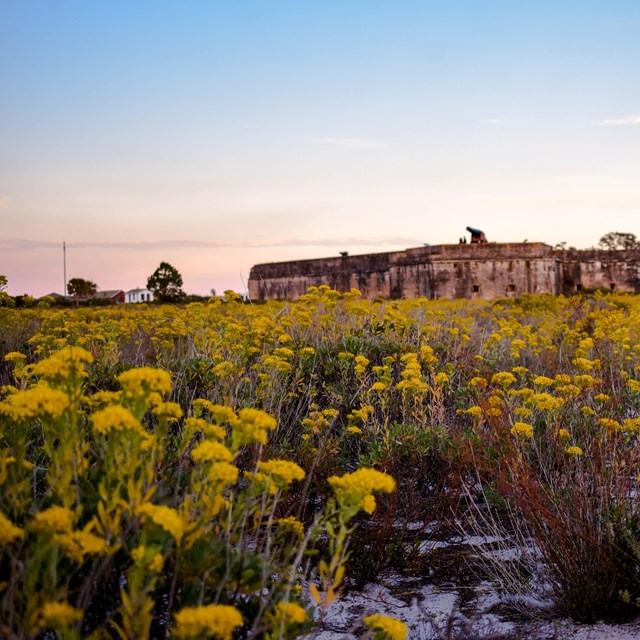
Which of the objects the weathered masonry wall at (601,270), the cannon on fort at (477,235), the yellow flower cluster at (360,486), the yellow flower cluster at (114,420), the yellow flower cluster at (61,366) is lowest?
the yellow flower cluster at (360,486)

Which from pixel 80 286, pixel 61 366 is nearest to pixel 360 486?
pixel 61 366

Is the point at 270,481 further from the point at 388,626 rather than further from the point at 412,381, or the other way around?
the point at 412,381

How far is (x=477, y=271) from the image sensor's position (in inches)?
1041

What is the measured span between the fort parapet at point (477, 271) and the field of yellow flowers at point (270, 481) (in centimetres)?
→ 1868

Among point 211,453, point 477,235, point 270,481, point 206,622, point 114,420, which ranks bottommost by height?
point 206,622

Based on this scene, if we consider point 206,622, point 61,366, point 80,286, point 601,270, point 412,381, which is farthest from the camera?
point 80,286

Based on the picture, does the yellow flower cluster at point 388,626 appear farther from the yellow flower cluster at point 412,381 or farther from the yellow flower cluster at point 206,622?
the yellow flower cluster at point 412,381

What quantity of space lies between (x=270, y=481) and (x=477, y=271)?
25.3m

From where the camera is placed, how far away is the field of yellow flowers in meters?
1.65

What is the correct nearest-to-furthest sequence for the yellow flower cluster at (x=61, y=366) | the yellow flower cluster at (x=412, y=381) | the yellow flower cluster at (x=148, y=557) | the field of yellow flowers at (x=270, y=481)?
the yellow flower cluster at (x=148, y=557) → the field of yellow flowers at (x=270, y=481) → the yellow flower cluster at (x=61, y=366) → the yellow flower cluster at (x=412, y=381)

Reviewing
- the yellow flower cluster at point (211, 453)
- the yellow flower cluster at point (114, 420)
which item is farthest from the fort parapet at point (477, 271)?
the yellow flower cluster at point (114, 420)

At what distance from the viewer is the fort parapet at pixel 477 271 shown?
2633cm

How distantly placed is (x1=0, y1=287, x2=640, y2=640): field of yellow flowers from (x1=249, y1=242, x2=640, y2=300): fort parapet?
18.7 meters

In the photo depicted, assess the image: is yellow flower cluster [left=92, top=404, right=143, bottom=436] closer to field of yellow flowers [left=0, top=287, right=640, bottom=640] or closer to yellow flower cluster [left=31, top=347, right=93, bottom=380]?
field of yellow flowers [left=0, top=287, right=640, bottom=640]
